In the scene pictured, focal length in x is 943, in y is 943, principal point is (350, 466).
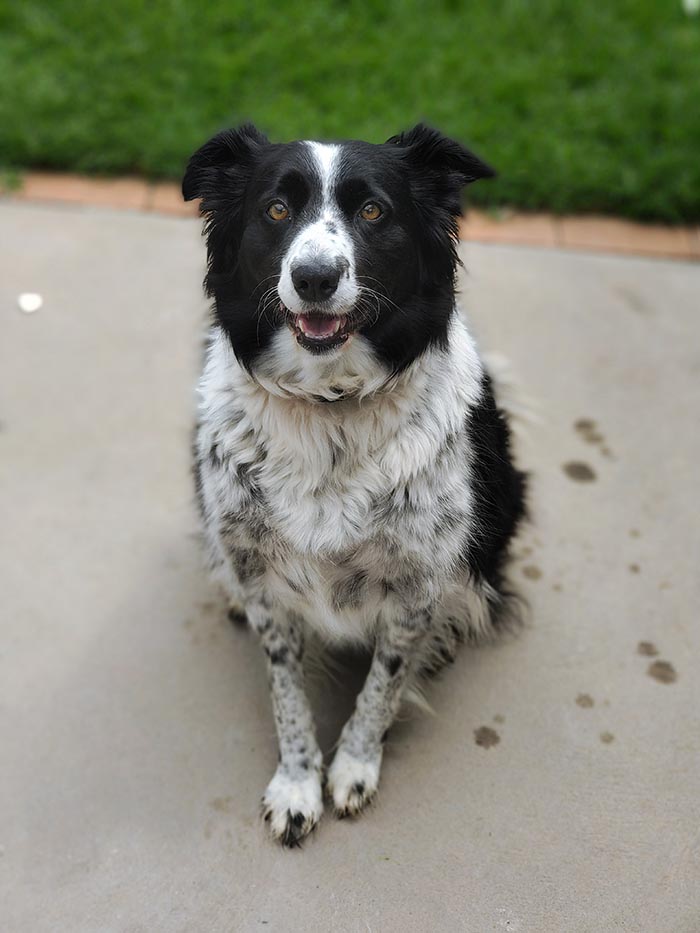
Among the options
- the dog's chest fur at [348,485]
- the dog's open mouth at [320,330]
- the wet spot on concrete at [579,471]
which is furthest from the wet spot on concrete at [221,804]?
the wet spot on concrete at [579,471]

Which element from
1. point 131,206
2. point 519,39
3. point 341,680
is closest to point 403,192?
point 341,680

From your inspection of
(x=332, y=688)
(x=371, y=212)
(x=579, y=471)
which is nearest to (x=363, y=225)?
(x=371, y=212)

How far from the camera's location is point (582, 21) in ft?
15.8

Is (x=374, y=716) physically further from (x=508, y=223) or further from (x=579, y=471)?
(x=508, y=223)

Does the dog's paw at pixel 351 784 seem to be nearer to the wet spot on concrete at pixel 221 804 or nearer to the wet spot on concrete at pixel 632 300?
the wet spot on concrete at pixel 221 804

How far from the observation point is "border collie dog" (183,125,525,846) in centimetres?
188

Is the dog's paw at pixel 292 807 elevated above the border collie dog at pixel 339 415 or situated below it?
below

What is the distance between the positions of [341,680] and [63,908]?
34.1 inches

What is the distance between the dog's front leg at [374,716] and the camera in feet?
7.25

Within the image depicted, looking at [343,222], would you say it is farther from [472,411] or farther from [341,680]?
[341,680]

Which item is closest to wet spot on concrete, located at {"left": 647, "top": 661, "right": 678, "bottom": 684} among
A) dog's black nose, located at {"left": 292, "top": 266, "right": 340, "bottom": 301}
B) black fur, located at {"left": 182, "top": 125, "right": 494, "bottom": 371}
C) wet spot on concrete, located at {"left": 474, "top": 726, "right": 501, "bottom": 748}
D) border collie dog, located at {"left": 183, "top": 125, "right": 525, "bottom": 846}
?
wet spot on concrete, located at {"left": 474, "top": 726, "right": 501, "bottom": 748}

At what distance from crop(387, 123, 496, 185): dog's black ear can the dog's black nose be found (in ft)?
1.35

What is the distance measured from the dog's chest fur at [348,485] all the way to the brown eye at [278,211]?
336 mm

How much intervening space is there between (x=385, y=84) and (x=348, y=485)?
3.23 m
